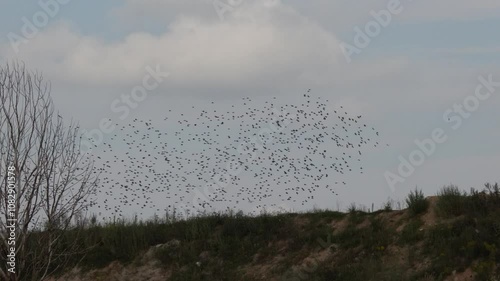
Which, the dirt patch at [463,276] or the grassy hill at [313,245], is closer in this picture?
the dirt patch at [463,276]

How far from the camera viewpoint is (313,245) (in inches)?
1077

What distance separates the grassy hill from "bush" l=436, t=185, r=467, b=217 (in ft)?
0.10

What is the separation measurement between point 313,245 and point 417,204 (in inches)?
133

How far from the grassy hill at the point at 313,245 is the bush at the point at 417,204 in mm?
29

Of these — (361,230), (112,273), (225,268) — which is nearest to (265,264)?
(225,268)

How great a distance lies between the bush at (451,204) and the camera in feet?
83.3

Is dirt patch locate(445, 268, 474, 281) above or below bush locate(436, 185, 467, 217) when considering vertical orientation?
below

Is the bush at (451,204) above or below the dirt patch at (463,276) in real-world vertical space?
above

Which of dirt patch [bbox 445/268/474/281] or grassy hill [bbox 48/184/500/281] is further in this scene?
grassy hill [bbox 48/184/500/281]

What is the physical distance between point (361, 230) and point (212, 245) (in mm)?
5094

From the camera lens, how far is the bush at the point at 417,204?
1035 inches

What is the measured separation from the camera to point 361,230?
26.8m

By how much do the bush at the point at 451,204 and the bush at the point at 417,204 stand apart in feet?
1.57

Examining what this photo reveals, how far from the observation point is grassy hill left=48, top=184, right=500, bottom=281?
23984mm
